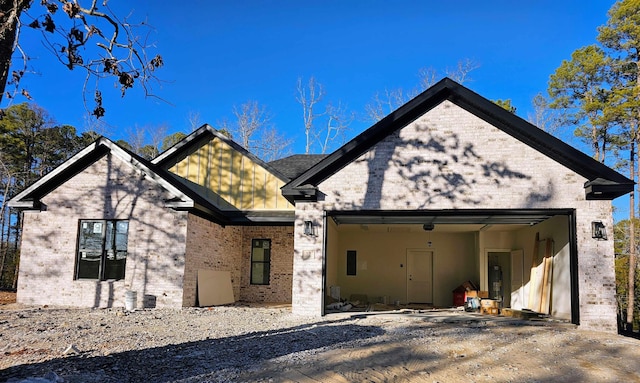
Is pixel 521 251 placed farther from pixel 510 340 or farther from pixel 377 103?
pixel 377 103

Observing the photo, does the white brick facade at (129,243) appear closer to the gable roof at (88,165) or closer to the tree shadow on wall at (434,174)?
the gable roof at (88,165)

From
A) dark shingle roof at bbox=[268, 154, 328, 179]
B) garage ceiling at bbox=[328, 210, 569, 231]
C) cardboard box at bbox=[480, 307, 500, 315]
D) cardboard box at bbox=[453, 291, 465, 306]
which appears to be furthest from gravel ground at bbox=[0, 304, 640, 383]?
dark shingle roof at bbox=[268, 154, 328, 179]

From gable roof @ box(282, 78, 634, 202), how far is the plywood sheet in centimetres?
426

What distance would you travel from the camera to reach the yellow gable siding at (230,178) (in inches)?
638

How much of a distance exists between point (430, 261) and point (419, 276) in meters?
0.76

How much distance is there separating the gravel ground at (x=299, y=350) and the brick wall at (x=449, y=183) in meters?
1.61

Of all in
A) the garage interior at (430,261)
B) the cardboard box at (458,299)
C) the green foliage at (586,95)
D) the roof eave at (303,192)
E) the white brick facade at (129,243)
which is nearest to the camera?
the roof eave at (303,192)

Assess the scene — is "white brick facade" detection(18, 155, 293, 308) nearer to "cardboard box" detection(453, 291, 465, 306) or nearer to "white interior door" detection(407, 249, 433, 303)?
"white interior door" detection(407, 249, 433, 303)

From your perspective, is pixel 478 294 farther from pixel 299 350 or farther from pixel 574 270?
pixel 299 350

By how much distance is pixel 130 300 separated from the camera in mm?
12789

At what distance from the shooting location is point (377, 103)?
3269 centimetres

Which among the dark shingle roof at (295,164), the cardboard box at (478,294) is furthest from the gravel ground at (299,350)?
the dark shingle roof at (295,164)

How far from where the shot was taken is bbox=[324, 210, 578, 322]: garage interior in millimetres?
15930

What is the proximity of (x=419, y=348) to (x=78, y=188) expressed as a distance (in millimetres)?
11061
